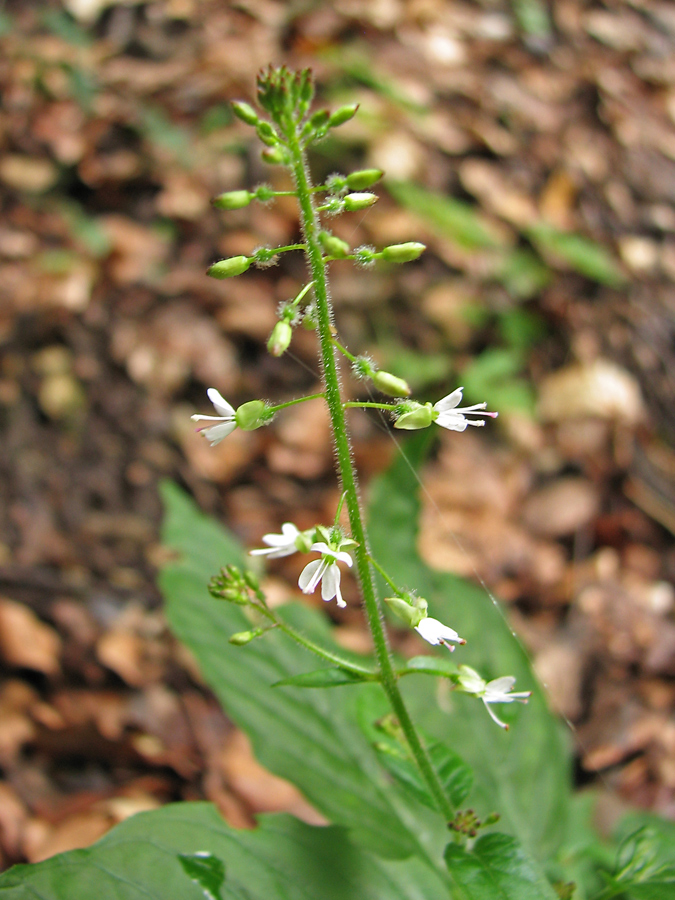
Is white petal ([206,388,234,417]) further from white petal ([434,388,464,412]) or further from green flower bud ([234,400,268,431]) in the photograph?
white petal ([434,388,464,412])

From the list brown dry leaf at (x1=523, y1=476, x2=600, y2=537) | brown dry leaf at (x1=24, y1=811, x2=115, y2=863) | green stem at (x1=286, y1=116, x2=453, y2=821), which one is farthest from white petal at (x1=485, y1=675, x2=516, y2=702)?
brown dry leaf at (x1=523, y1=476, x2=600, y2=537)

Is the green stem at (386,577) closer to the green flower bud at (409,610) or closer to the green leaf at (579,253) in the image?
the green flower bud at (409,610)

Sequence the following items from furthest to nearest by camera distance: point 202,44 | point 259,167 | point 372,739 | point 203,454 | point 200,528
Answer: point 202,44
point 259,167
point 203,454
point 200,528
point 372,739

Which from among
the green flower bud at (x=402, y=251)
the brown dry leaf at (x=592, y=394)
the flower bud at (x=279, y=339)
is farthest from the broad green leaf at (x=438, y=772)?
the brown dry leaf at (x=592, y=394)

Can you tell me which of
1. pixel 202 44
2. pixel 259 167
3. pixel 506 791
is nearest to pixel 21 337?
pixel 259 167

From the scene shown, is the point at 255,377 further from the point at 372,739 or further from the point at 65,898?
the point at 65,898

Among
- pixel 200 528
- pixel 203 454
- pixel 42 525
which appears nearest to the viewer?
pixel 200 528
